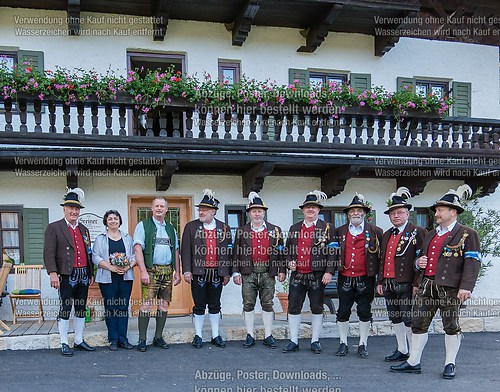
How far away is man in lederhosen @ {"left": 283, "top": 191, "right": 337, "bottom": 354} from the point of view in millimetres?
6984

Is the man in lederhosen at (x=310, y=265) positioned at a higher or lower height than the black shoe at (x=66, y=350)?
higher

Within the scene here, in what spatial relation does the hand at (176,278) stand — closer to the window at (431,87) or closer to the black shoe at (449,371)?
the black shoe at (449,371)

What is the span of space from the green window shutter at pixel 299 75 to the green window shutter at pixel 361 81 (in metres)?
1.03

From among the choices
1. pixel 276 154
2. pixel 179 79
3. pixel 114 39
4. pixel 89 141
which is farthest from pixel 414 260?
pixel 114 39

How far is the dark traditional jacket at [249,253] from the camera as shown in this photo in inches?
286

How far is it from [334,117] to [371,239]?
339 cm

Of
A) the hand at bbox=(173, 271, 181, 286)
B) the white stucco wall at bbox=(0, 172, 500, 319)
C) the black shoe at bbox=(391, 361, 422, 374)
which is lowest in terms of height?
the black shoe at bbox=(391, 361, 422, 374)

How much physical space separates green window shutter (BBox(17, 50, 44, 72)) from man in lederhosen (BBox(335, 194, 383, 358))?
6.28m

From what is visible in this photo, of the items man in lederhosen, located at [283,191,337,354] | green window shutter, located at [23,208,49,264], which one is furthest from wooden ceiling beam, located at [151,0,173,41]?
man in lederhosen, located at [283,191,337,354]

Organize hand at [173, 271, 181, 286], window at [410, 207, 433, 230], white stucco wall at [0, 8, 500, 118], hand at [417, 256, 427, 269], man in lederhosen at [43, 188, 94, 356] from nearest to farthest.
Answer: hand at [417, 256, 427, 269]
man in lederhosen at [43, 188, 94, 356]
hand at [173, 271, 181, 286]
white stucco wall at [0, 8, 500, 118]
window at [410, 207, 433, 230]

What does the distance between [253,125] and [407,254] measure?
395 centimetres

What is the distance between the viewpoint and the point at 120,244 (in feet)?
23.5

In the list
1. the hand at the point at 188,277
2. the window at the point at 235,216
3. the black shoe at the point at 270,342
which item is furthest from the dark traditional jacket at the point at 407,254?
the window at the point at 235,216

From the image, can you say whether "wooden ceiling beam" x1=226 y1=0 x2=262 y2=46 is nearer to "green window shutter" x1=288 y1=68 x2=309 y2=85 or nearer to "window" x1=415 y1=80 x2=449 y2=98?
"green window shutter" x1=288 y1=68 x2=309 y2=85
